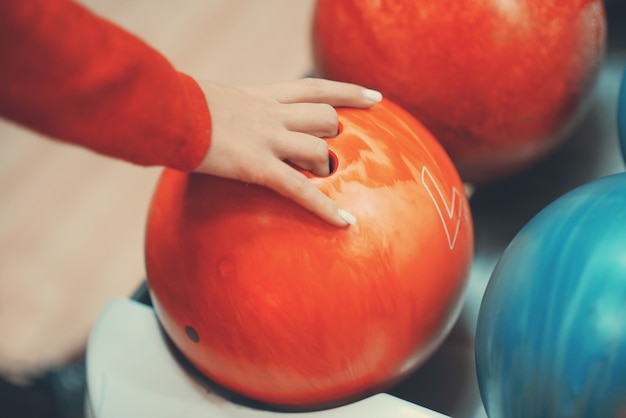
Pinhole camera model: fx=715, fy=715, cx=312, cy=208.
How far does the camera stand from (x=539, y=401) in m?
0.60

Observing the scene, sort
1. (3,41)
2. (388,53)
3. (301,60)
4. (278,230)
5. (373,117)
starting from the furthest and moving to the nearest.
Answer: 1. (301,60)
2. (388,53)
3. (373,117)
4. (278,230)
5. (3,41)

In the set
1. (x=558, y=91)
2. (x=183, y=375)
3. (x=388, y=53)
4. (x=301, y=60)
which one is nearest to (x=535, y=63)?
(x=558, y=91)

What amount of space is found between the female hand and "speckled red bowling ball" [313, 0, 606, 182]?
0.19 m

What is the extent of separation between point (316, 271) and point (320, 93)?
19cm

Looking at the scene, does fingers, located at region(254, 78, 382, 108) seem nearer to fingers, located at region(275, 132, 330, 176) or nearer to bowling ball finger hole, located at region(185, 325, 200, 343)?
fingers, located at region(275, 132, 330, 176)

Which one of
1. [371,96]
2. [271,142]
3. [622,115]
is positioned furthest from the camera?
[622,115]

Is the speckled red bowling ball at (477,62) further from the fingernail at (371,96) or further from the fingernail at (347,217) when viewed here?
the fingernail at (347,217)

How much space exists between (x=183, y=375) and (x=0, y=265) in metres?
0.83

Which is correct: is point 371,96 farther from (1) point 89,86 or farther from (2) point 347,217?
(1) point 89,86

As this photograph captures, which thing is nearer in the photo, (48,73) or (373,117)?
(48,73)

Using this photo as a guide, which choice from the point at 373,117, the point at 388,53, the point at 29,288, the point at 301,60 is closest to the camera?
the point at 373,117

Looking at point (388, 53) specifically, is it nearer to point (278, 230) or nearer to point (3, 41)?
point (278, 230)

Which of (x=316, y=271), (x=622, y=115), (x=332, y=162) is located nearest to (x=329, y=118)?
(x=332, y=162)

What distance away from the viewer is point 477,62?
32.6 inches
